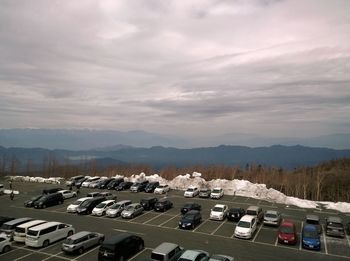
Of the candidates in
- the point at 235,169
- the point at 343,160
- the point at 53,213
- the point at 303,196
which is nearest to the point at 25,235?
the point at 53,213

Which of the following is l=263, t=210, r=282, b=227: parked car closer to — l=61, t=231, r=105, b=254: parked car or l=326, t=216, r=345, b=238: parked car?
l=326, t=216, r=345, b=238: parked car

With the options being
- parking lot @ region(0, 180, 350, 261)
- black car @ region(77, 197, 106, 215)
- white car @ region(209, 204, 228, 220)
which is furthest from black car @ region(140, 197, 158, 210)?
white car @ region(209, 204, 228, 220)

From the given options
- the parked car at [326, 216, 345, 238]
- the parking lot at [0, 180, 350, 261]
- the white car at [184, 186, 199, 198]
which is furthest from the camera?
the white car at [184, 186, 199, 198]

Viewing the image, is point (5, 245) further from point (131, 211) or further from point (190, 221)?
point (190, 221)

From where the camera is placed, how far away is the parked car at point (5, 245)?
2466 centimetres

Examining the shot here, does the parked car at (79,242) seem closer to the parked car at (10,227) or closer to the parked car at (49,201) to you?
the parked car at (10,227)

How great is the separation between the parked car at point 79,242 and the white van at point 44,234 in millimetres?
2645

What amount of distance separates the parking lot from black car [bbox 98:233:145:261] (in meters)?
0.69

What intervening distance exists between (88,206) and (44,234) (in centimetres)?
1235

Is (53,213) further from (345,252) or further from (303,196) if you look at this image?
(303,196)

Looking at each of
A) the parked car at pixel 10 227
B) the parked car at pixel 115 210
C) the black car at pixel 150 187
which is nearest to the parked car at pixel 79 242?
the parked car at pixel 10 227

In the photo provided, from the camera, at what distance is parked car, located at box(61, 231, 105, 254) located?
2397 cm

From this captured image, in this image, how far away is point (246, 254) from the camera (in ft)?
83.3

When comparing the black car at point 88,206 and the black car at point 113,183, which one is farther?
the black car at point 113,183
